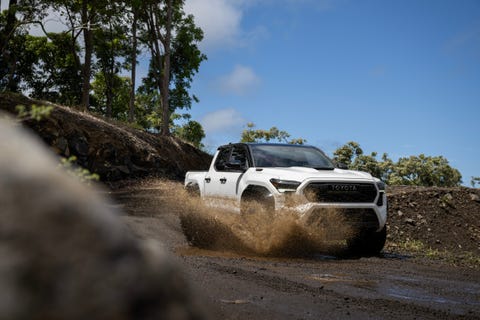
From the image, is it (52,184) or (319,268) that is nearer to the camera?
(52,184)

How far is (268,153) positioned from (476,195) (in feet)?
37.9

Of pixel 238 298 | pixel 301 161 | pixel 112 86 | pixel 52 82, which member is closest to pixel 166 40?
pixel 112 86

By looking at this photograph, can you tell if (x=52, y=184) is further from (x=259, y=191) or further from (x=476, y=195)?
(x=476, y=195)

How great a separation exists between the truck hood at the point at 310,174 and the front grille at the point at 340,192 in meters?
0.10

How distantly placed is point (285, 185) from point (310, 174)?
0.49 m

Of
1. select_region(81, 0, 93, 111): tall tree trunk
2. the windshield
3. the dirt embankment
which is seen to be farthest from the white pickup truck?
select_region(81, 0, 93, 111): tall tree trunk

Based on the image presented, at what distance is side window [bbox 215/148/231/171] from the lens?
408 inches

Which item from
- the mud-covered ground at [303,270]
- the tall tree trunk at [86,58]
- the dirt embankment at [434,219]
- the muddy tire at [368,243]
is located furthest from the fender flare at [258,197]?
the tall tree trunk at [86,58]

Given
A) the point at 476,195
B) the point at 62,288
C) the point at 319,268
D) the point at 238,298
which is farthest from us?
the point at 476,195

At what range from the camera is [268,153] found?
32.1ft

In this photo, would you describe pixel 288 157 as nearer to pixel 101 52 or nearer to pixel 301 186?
pixel 301 186

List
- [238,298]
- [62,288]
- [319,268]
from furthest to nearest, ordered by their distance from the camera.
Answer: [319,268]
[238,298]
[62,288]

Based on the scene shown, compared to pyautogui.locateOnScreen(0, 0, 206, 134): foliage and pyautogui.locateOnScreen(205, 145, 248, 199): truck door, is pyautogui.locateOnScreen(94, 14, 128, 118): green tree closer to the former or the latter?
pyautogui.locateOnScreen(0, 0, 206, 134): foliage

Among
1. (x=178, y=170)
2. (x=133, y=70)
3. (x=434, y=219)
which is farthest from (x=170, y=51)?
(x=434, y=219)
